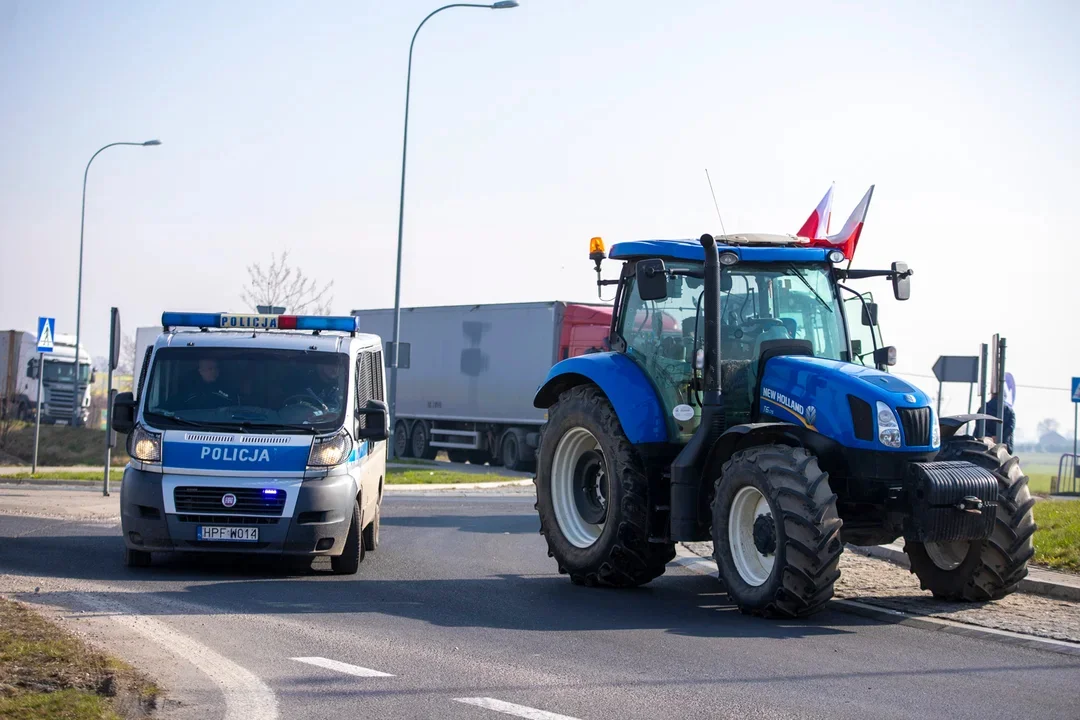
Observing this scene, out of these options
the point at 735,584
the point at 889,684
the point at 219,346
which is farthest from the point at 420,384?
the point at 889,684

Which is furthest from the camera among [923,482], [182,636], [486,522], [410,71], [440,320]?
[440,320]

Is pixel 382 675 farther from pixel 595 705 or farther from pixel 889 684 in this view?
pixel 889 684

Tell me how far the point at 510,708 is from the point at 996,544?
16.3ft

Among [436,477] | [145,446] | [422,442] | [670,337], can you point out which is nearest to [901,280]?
[670,337]

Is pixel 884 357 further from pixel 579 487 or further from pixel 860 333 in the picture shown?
pixel 579 487

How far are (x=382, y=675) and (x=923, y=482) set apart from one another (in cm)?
428

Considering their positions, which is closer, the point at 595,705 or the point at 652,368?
the point at 595,705

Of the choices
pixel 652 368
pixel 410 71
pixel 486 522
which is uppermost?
pixel 410 71

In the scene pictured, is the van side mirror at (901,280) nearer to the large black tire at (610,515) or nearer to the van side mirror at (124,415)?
the large black tire at (610,515)

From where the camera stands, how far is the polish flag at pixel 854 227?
12141 millimetres

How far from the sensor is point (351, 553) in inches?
492

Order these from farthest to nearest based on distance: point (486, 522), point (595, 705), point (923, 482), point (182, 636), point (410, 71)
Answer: point (410, 71) → point (486, 522) → point (923, 482) → point (182, 636) → point (595, 705)

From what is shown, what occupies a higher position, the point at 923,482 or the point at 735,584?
the point at 923,482

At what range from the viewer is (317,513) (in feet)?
39.4
